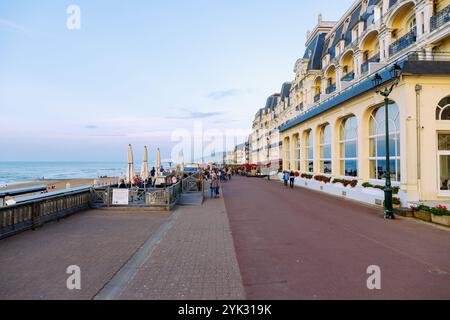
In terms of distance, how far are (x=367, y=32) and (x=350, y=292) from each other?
21.0 m

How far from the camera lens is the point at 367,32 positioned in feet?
62.5

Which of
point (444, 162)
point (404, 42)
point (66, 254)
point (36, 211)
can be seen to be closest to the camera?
point (66, 254)

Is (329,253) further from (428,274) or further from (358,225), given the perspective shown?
(358,225)

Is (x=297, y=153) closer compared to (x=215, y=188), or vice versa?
(x=215, y=188)

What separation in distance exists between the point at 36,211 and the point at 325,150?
20624 mm

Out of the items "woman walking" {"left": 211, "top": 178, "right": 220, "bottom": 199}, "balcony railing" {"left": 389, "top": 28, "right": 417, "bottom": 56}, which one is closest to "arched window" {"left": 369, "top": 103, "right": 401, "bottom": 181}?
"balcony railing" {"left": 389, "top": 28, "right": 417, "bottom": 56}

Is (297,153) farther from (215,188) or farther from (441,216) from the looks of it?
(441,216)

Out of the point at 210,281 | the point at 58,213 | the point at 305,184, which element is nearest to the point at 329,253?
the point at 210,281

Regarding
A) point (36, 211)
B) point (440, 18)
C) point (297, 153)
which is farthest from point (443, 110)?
point (297, 153)

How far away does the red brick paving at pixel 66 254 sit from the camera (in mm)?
4223

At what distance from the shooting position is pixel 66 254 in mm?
5855

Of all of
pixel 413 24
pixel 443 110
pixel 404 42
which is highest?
pixel 413 24

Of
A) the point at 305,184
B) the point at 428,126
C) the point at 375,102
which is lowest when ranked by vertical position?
the point at 305,184

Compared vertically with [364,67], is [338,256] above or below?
below
